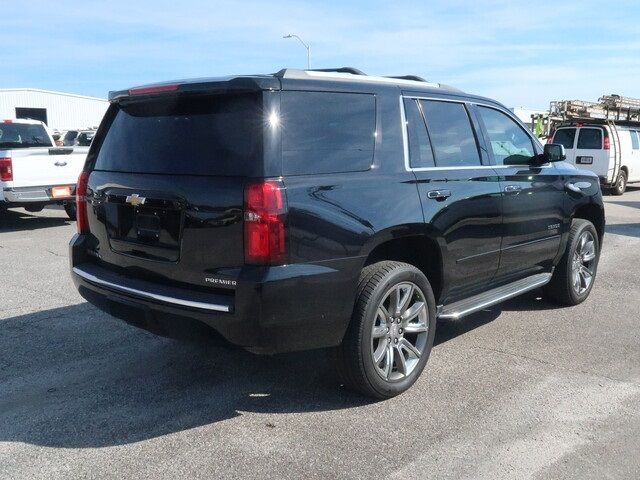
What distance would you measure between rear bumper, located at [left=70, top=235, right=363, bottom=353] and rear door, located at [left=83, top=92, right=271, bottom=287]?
120 millimetres

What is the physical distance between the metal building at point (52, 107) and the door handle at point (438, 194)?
43393 millimetres

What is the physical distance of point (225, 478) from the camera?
3.01 m

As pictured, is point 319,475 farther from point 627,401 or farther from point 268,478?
point 627,401

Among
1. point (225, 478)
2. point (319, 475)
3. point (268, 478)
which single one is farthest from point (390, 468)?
point (225, 478)

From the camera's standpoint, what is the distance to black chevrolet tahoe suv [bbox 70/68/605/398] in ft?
10.8

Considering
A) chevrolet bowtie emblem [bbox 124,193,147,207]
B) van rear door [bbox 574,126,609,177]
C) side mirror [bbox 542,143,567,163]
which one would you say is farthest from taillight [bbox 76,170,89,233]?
van rear door [bbox 574,126,609,177]

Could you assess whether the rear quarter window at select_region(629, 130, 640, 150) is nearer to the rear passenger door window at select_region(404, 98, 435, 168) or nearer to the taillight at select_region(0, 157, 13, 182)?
the taillight at select_region(0, 157, 13, 182)

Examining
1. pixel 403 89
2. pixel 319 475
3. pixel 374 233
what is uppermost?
pixel 403 89

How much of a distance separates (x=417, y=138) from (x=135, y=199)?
181 cm

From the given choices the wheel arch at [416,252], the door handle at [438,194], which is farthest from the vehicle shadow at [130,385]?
the door handle at [438,194]

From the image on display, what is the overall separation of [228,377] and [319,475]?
1364 millimetres

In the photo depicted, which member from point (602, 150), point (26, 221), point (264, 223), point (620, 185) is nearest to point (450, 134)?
point (264, 223)

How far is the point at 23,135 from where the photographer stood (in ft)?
39.4

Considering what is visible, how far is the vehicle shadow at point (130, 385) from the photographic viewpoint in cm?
355
